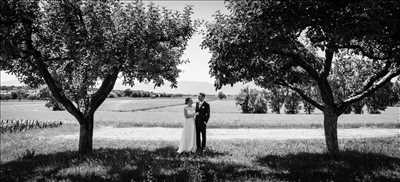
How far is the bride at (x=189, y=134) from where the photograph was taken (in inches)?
650

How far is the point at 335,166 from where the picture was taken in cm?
1234

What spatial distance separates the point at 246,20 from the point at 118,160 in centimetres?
723

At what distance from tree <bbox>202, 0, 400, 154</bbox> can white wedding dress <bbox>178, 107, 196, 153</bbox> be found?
3.38m

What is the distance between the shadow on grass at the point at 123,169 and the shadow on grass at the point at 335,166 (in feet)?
4.15

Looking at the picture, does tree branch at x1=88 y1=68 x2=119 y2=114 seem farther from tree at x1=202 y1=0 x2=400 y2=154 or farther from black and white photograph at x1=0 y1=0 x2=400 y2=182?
tree at x1=202 y1=0 x2=400 y2=154

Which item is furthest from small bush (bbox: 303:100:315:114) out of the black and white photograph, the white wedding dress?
the white wedding dress

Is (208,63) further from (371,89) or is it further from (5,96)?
(5,96)

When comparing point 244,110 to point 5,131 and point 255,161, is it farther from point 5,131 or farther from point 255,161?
point 255,161

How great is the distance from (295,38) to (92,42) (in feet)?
25.3

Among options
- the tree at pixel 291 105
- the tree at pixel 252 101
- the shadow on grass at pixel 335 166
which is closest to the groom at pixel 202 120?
the shadow on grass at pixel 335 166

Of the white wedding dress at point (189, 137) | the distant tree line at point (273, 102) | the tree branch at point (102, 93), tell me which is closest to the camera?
the tree branch at point (102, 93)

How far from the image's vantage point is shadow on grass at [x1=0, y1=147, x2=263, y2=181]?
1070 cm

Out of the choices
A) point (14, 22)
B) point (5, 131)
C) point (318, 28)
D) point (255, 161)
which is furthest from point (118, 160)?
point (5, 131)

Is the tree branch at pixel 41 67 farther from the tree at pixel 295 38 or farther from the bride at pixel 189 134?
the tree at pixel 295 38
